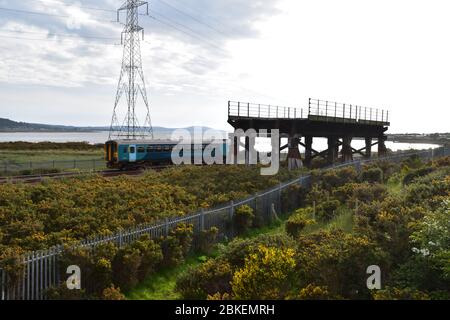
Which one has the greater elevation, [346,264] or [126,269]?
[346,264]

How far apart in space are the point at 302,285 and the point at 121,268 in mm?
4078

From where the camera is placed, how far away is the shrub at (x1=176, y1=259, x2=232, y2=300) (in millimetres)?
9719

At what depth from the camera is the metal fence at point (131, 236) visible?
9234 mm

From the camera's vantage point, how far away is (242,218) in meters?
16.4

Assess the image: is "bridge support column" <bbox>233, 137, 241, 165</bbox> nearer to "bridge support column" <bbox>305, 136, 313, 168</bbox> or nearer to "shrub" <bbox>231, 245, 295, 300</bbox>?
"bridge support column" <bbox>305, 136, 313, 168</bbox>

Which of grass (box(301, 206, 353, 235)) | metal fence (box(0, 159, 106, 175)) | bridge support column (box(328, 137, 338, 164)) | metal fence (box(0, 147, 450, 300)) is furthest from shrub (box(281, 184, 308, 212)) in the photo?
metal fence (box(0, 159, 106, 175))

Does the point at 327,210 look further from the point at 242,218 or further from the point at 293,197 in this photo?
the point at 242,218

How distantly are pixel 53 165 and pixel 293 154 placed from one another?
1845cm

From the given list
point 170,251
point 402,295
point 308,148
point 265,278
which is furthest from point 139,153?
point 402,295

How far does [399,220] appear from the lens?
11188 mm

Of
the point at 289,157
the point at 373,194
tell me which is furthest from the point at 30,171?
the point at 373,194

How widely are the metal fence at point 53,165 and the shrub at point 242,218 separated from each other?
20.3m
